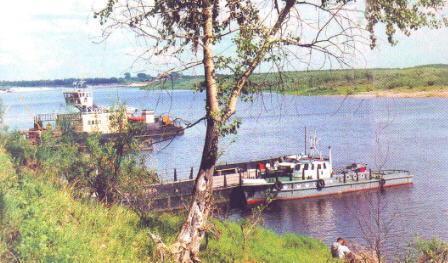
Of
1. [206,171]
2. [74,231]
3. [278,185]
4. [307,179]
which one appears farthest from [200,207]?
[307,179]

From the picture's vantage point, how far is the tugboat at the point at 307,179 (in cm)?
3603

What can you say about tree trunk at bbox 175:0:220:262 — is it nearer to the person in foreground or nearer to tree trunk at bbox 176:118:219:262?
tree trunk at bbox 176:118:219:262

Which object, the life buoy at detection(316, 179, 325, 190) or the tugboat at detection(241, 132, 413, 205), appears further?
the life buoy at detection(316, 179, 325, 190)

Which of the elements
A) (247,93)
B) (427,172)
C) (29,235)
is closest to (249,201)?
(427,172)

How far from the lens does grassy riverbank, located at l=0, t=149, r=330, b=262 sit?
6897 mm

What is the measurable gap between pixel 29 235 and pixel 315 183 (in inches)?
1252

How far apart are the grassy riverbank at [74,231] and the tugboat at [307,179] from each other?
1983cm

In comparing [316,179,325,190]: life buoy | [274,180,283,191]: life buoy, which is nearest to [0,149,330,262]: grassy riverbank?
[274,180,283,191]: life buoy

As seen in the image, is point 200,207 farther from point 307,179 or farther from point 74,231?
point 307,179

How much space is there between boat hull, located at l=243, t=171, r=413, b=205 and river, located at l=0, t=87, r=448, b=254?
0.60 metres

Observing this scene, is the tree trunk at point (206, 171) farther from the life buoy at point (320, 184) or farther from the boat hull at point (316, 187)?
the life buoy at point (320, 184)

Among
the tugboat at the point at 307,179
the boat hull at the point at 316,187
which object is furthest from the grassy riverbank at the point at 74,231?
the tugboat at the point at 307,179

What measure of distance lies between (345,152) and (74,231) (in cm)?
4286

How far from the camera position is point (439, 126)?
64812 millimetres
